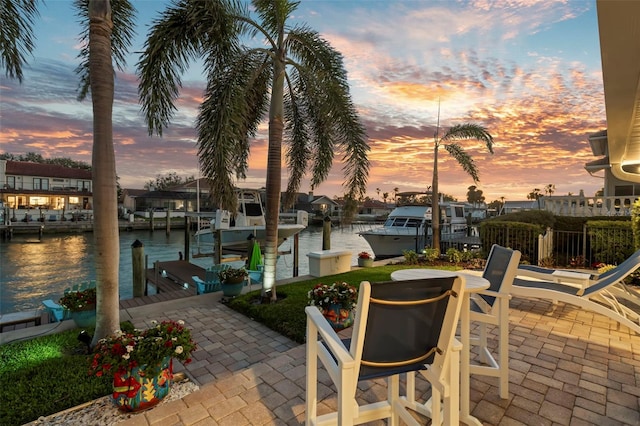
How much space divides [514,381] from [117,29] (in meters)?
6.70

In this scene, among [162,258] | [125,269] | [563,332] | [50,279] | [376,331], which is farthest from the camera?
[162,258]

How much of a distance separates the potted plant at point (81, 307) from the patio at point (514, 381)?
5.07 ft

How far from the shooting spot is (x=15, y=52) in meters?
4.11

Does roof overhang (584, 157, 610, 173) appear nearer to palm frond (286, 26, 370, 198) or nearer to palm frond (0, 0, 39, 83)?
palm frond (286, 26, 370, 198)

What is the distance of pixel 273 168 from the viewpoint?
536 cm

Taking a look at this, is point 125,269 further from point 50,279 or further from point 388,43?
point 388,43

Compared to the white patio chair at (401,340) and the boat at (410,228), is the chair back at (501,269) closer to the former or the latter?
the white patio chair at (401,340)

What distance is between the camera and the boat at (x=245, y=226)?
15.0 meters

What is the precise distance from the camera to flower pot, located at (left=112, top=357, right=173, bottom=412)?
220cm

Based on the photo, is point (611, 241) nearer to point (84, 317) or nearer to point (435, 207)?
point (435, 207)

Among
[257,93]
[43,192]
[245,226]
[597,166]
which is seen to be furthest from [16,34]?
[43,192]

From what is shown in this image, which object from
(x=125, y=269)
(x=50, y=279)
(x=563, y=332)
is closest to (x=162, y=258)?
(x=125, y=269)

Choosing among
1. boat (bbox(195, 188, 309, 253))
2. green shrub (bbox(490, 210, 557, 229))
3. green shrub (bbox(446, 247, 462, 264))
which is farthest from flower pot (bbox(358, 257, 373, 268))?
boat (bbox(195, 188, 309, 253))

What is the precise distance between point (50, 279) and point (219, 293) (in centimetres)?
1077
